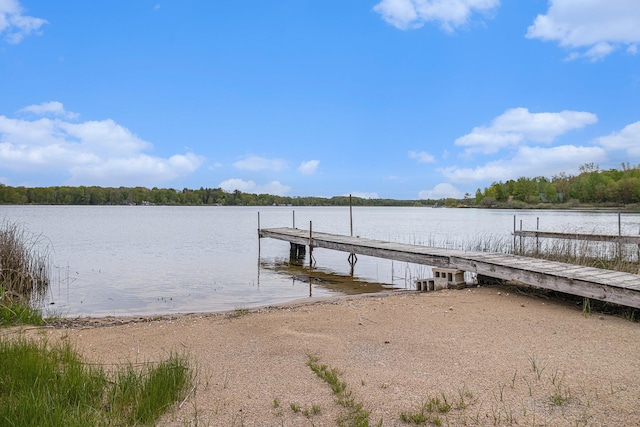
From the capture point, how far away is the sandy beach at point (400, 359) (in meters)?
3.71

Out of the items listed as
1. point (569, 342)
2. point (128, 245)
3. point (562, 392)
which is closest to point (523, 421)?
point (562, 392)

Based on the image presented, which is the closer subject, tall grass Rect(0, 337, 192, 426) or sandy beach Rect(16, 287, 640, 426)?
tall grass Rect(0, 337, 192, 426)

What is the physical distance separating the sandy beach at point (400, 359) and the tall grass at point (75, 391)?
0.77 feet

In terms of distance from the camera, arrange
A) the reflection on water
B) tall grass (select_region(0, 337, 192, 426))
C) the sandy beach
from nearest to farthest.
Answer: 1. tall grass (select_region(0, 337, 192, 426))
2. the sandy beach
3. the reflection on water

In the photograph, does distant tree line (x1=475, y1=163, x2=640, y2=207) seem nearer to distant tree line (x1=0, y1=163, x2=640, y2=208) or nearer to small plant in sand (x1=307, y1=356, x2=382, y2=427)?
distant tree line (x1=0, y1=163, x2=640, y2=208)

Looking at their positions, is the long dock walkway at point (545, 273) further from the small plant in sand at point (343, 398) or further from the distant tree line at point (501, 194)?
the distant tree line at point (501, 194)

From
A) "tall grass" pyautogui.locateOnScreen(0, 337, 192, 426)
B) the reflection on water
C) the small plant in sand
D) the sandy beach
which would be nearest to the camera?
"tall grass" pyautogui.locateOnScreen(0, 337, 192, 426)

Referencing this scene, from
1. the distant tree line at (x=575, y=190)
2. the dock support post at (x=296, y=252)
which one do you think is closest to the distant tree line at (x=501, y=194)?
the distant tree line at (x=575, y=190)

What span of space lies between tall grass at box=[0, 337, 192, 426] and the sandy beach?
0.24 meters

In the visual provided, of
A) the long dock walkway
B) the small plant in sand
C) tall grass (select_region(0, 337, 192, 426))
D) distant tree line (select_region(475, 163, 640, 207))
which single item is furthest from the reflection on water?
distant tree line (select_region(475, 163, 640, 207))

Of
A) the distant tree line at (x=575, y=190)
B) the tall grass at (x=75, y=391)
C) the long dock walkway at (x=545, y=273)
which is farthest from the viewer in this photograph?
the distant tree line at (x=575, y=190)

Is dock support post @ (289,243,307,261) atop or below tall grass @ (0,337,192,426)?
below

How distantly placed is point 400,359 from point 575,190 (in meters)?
90.9

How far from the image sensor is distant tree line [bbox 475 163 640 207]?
2798 inches
